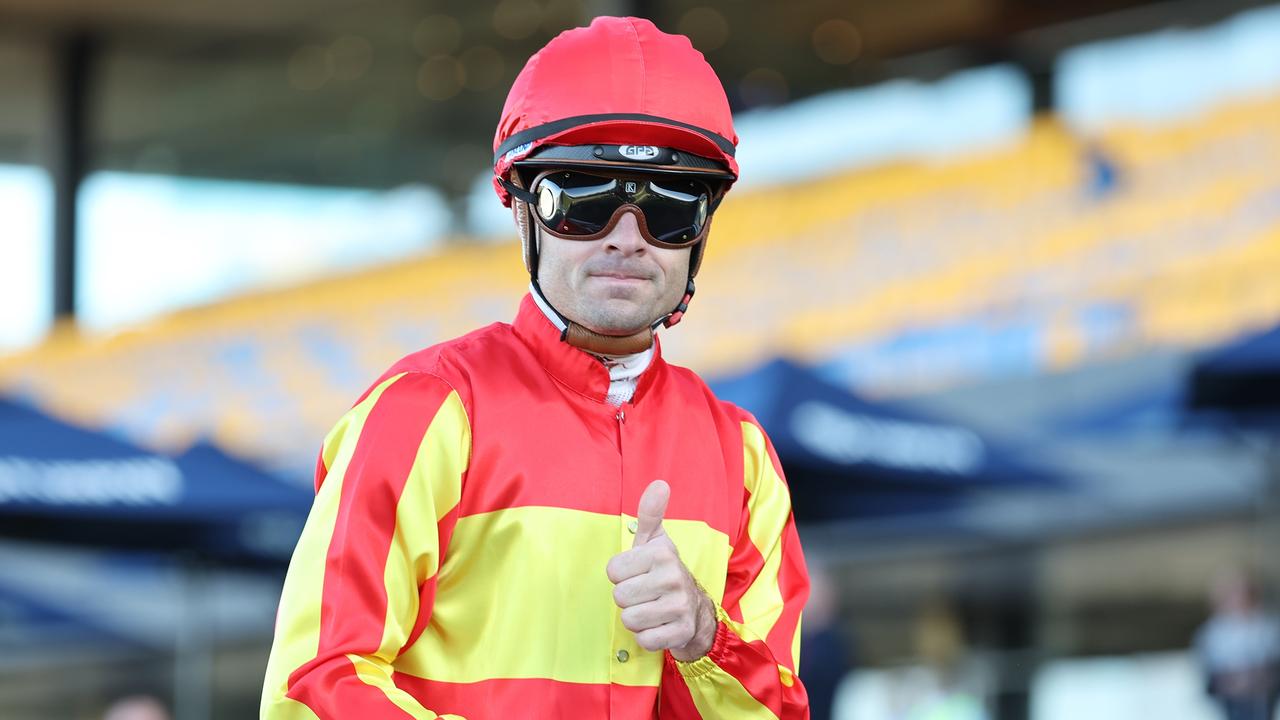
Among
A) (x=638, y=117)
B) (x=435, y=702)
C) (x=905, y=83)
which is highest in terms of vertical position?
(x=905, y=83)

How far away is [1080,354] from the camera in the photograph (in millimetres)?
9594

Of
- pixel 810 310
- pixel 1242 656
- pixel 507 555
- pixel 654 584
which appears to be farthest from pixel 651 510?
pixel 810 310

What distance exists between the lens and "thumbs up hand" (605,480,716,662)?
63.9 inches

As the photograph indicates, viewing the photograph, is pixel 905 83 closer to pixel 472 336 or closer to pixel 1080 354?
pixel 1080 354

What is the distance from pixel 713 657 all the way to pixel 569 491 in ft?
0.68

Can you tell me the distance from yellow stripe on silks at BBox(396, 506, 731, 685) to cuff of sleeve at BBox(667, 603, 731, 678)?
9 cm

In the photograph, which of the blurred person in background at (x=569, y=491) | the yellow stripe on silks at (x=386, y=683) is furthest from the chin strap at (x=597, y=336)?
the yellow stripe on silks at (x=386, y=683)

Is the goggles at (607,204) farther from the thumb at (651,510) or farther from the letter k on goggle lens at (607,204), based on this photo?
the thumb at (651,510)

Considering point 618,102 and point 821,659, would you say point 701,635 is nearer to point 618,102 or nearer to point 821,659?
point 618,102

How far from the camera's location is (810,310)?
Answer: 38.8 feet

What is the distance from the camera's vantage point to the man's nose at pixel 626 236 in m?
1.80

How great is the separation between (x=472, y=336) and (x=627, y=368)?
0.16m

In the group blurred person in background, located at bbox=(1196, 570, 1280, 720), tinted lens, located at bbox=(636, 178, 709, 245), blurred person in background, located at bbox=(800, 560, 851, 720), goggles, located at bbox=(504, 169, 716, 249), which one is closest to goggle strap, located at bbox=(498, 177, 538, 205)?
goggles, located at bbox=(504, 169, 716, 249)

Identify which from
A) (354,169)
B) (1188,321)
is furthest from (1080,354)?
(354,169)
